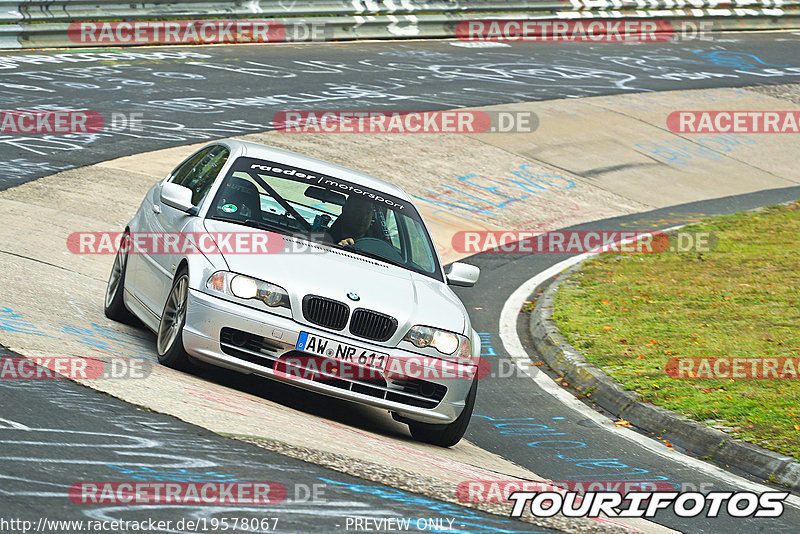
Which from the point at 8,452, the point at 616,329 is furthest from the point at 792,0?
the point at 8,452

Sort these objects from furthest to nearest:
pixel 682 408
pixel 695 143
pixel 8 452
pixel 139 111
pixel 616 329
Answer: pixel 695 143
pixel 139 111
pixel 616 329
pixel 682 408
pixel 8 452

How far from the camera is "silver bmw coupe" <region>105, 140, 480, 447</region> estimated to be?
7219 millimetres

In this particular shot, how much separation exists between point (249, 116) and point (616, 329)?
31.6ft

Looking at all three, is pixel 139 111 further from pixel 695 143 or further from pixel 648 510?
pixel 648 510

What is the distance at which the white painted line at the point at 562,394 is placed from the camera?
314 inches

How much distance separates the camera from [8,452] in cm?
545
